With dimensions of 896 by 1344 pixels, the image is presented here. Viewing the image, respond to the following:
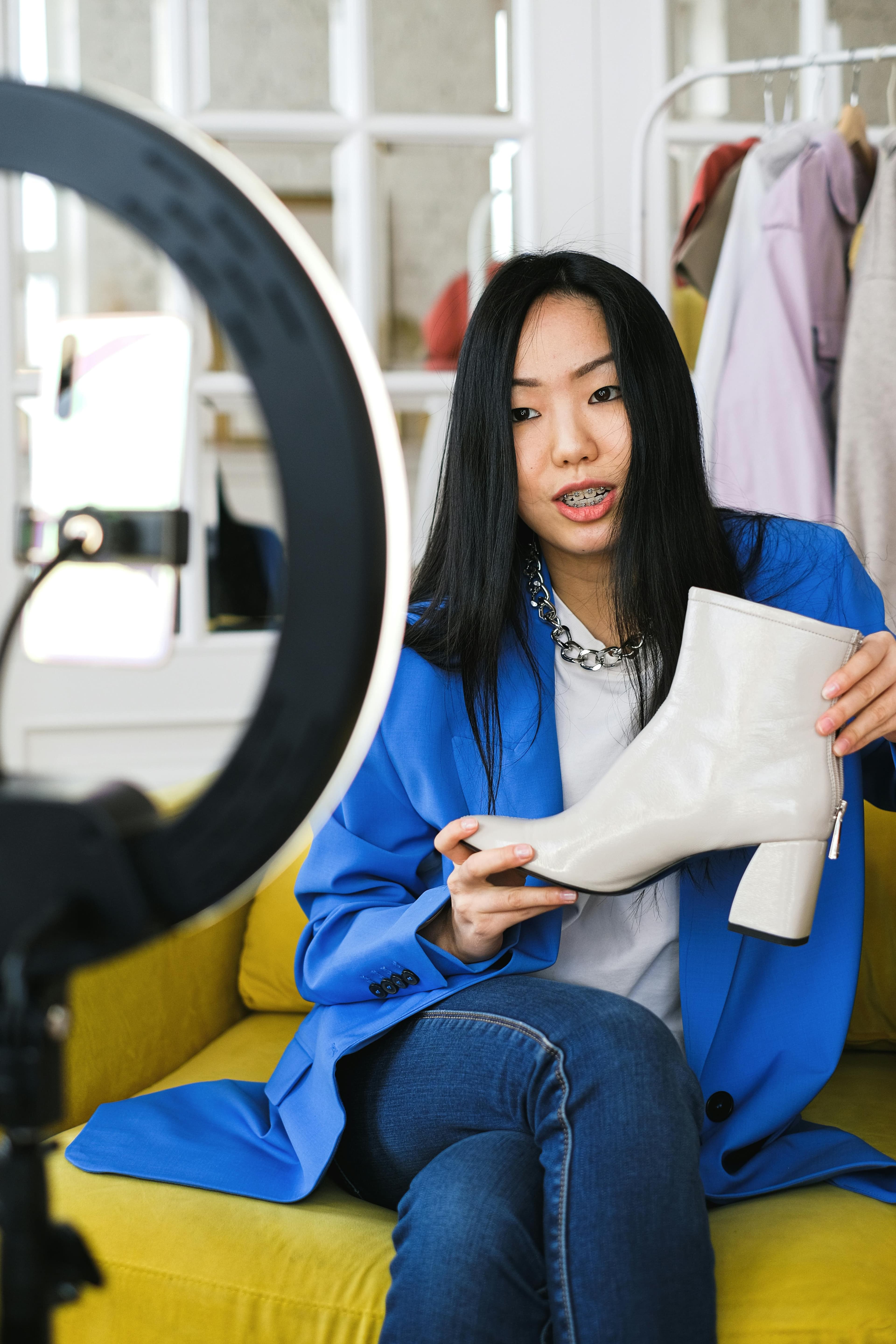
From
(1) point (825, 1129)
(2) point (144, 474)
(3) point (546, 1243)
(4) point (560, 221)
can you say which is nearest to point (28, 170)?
(2) point (144, 474)

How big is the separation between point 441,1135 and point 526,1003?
0.39 ft

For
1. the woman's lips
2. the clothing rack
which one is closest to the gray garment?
the clothing rack

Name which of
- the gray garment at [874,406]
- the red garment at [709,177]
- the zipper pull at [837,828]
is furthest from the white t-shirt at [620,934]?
the red garment at [709,177]

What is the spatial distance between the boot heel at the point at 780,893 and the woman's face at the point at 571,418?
0.36 metres

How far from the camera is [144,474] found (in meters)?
0.32

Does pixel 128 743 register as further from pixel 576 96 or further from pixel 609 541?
pixel 576 96

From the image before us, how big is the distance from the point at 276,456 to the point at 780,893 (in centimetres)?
54

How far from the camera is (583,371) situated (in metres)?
0.96

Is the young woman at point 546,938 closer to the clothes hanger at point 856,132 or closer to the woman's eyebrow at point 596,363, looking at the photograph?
the woman's eyebrow at point 596,363

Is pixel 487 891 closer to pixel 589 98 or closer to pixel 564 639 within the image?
pixel 564 639

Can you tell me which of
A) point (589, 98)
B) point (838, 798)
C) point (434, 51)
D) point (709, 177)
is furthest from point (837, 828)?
point (434, 51)

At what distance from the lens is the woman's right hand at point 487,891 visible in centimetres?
77

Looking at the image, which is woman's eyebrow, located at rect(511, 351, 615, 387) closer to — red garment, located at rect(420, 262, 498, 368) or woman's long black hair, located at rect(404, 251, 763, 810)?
woman's long black hair, located at rect(404, 251, 763, 810)

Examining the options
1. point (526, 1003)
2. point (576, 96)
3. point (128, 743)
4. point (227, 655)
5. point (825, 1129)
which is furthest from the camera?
point (576, 96)
